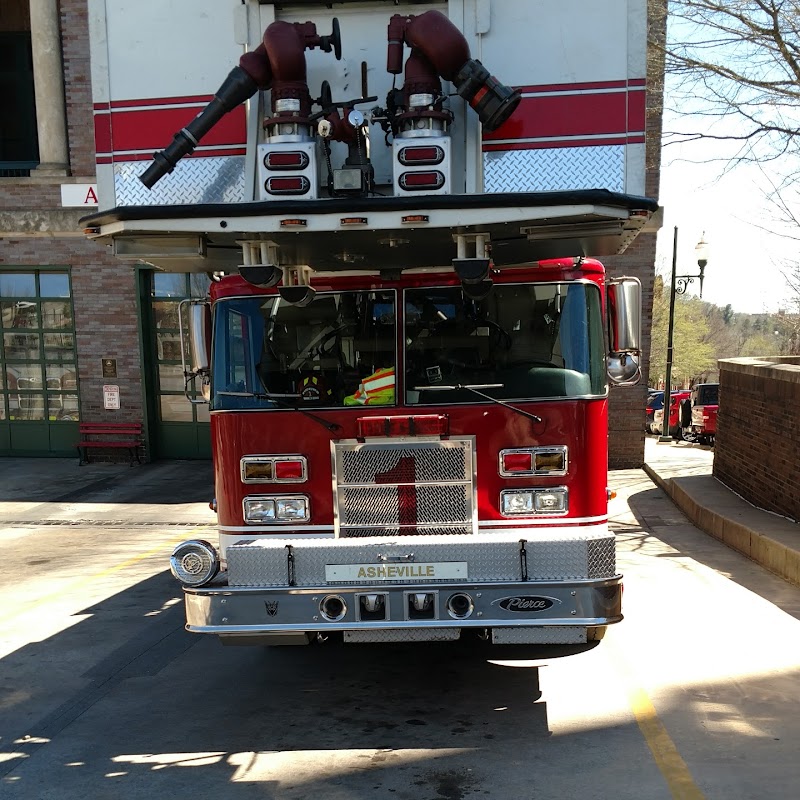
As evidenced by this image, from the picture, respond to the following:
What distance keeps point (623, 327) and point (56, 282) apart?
1441 centimetres

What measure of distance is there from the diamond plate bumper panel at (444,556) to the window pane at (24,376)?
14415 millimetres

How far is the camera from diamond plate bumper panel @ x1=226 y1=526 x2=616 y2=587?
4.90 metres

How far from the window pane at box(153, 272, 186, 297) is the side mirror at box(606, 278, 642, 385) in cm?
1281

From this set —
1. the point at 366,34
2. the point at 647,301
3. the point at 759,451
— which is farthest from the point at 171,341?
the point at 366,34

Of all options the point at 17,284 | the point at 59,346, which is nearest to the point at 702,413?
the point at 59,346

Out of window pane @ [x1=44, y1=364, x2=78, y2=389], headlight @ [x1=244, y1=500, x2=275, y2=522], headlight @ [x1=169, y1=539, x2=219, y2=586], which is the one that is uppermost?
window pane @ [x1=44, y1=364, x2=78, y2=389]

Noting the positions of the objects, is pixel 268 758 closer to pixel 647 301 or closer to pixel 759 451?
pixel 759 451

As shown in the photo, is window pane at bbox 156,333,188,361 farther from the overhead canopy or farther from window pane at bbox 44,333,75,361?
the overhead canopy

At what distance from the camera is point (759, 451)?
38.1 ft

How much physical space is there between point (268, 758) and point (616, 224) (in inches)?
138

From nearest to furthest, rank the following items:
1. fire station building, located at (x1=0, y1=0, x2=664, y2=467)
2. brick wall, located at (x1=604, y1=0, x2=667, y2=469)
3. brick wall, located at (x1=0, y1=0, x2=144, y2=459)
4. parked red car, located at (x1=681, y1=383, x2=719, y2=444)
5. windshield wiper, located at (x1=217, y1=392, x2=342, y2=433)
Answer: windshield wiper, located at (x1=217, y1=392, x2=342, y2=433) < brick wall, located at (x1=604, y1=0, x2=667, y2=469) < fire station building, located at (x1=0, y1=0, x2=664, y2=467) < brick wall, located at (x1=0, y1=0, x2=144, y2=459) < parked red car, located at (x1=681, y1=383, x2=719, y2=444)

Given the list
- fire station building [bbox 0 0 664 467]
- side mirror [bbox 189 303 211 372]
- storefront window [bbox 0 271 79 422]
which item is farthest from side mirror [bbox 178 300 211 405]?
storefront window [bbox 0 271 79 422]

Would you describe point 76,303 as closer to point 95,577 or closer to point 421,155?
point 95,577

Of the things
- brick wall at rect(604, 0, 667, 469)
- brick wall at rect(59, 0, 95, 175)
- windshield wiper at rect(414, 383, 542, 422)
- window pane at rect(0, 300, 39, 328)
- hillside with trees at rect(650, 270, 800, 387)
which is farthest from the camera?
hillside with trees at rect(650, 270, 800, 387)
